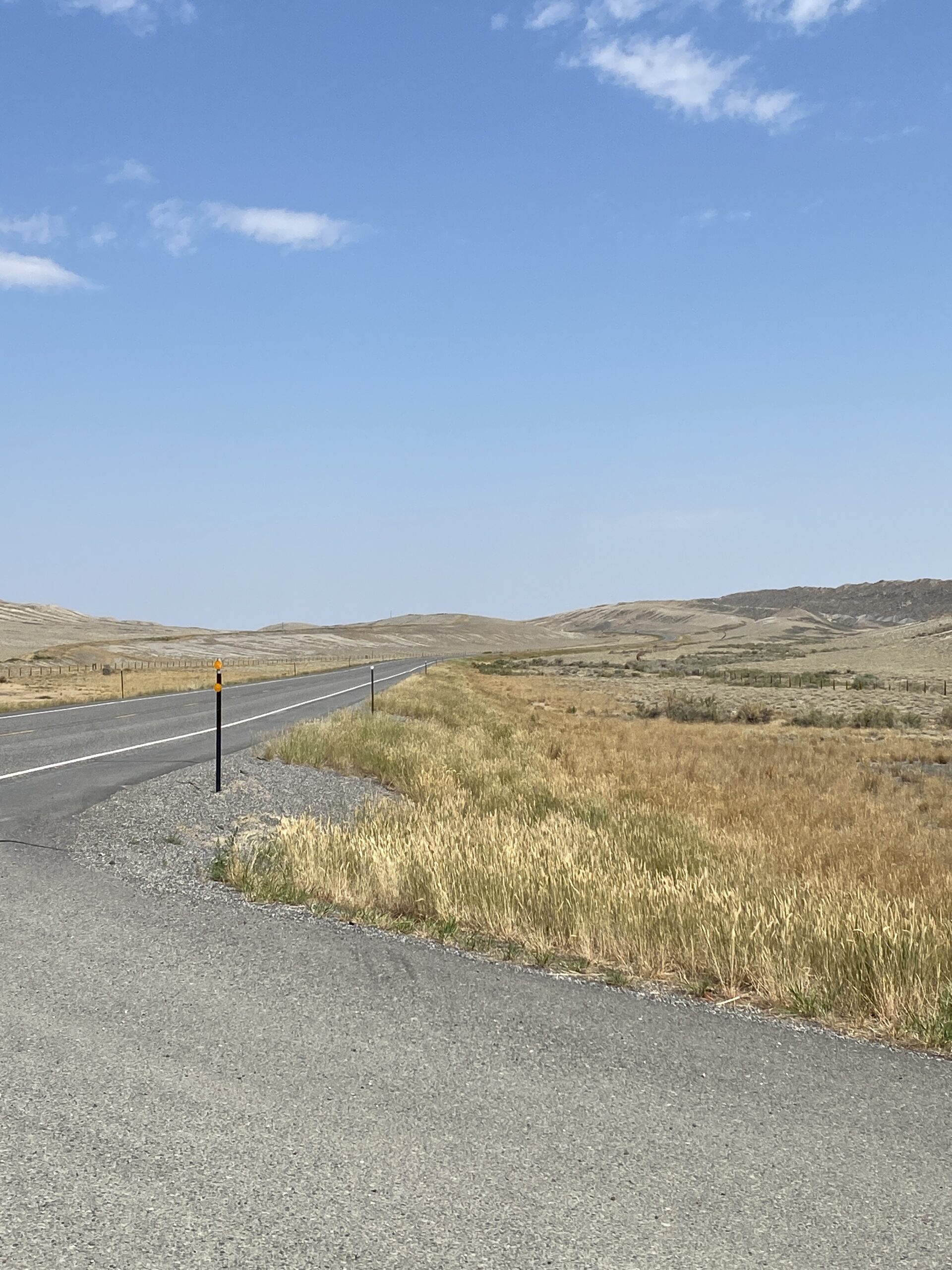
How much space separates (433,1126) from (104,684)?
171 feet

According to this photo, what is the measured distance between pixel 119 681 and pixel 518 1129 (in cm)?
5698

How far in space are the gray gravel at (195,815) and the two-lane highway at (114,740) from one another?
2.42ft

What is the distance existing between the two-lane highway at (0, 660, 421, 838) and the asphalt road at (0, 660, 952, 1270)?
19.9ft

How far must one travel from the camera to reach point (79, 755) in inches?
693

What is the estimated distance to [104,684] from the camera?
171 feet

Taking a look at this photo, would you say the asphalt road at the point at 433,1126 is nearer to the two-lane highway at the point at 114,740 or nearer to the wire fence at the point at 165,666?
the two-lane highway at the point at 114,740

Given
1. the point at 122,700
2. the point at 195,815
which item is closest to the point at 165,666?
the point at 122,700

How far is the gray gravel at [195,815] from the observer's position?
8.98 m

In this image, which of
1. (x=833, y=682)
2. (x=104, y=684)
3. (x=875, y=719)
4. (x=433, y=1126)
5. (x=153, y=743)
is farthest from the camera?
(x=833, y=682)

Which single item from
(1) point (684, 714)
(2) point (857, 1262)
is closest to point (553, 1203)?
(2) point (857, 1262)

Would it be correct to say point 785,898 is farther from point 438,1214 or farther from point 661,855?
point 438,1214

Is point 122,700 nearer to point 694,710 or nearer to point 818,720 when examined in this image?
point 694,710

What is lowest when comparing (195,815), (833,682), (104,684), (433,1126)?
(833,682)

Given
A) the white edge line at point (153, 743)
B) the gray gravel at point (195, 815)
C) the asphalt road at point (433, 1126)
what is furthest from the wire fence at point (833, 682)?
the asphalt road at point (433, 1126)
